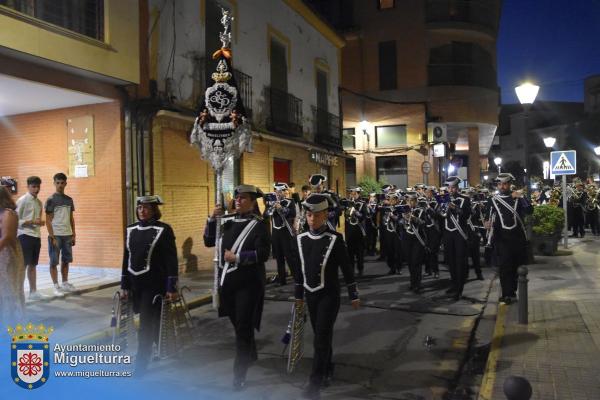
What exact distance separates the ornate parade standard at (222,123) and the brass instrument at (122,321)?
3.11m

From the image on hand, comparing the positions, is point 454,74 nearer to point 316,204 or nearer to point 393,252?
point 393,252

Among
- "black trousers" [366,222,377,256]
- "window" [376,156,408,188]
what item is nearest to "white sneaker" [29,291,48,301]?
"black trousers" [366,222,377,256]

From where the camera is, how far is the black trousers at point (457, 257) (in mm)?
9203

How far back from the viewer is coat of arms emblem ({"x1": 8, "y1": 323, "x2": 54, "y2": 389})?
4.89m

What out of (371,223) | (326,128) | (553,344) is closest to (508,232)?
(553,344)

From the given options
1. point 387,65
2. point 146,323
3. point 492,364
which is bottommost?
point 492,364

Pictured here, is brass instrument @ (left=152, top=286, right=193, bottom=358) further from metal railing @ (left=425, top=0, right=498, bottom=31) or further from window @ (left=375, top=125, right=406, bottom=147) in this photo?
metal railing @ (left=425, top=0, right=498, bottom=31)

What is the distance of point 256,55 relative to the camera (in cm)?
1594

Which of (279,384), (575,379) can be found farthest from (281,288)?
(575,379)

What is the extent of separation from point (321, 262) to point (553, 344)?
337cm

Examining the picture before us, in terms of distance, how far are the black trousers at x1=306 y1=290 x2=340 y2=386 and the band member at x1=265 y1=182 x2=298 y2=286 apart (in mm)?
5470

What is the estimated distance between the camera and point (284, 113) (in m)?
17.5

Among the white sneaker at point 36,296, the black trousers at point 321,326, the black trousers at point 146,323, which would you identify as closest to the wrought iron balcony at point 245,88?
the white sneaker at point 36,296

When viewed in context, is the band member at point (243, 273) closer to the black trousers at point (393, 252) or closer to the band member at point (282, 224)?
the band member at point (282, 224)
